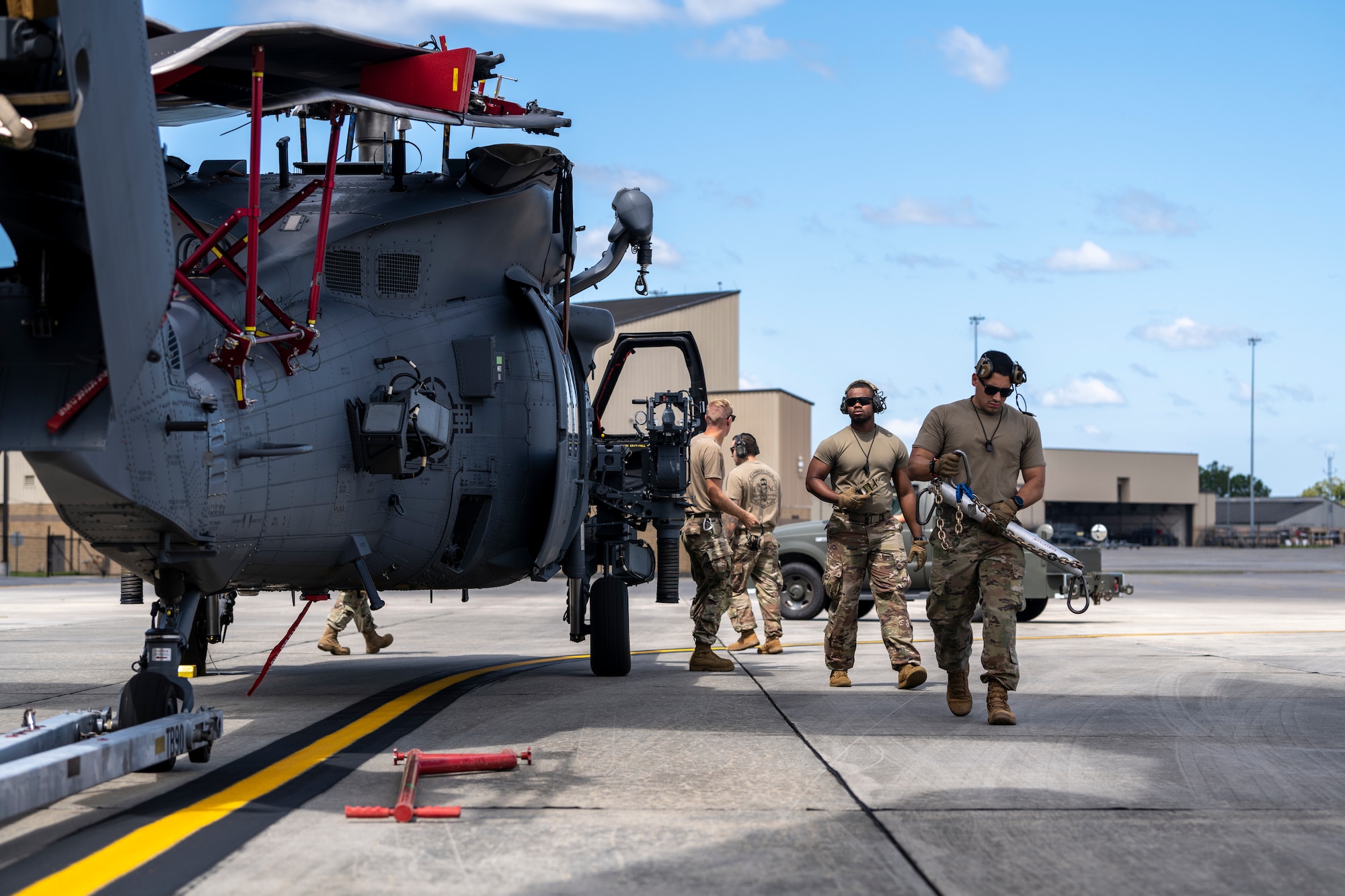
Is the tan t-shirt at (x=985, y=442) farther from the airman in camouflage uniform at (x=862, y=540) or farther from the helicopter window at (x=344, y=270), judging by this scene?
the helicopter window at (x=344, y=270)

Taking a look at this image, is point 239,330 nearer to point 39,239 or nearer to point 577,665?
point 39,239

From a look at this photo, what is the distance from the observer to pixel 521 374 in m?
8.56

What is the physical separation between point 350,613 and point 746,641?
383cm

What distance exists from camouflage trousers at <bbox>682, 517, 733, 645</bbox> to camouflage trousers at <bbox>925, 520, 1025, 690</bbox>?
2.61m

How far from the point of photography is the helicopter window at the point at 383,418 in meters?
6.98

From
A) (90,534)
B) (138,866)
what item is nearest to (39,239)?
(90,534)

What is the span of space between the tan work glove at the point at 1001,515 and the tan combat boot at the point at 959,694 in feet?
3.13

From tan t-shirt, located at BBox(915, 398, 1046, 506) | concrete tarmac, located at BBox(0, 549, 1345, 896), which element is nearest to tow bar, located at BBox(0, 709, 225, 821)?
concrete tarmac, located at BBox(0, 549, 1345, 896)

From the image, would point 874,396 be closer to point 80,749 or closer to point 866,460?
point 866,460

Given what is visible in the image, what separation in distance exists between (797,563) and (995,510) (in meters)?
10.1

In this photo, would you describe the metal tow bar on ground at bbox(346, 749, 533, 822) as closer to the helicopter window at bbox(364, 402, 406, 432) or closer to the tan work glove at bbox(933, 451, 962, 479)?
the helicopter window at bbox(364, 402, 406, 432)

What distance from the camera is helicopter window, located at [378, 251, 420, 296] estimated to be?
309 inches

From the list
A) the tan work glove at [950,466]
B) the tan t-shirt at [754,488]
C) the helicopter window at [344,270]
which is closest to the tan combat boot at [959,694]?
the tan work glove at [950,466]

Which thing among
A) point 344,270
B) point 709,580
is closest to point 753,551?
point 709,580
